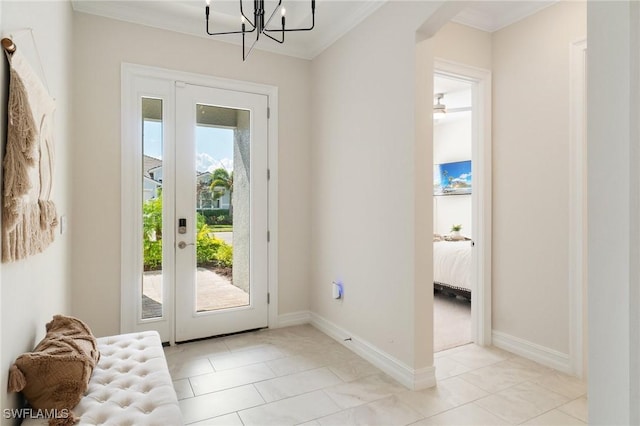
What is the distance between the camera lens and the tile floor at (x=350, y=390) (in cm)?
216

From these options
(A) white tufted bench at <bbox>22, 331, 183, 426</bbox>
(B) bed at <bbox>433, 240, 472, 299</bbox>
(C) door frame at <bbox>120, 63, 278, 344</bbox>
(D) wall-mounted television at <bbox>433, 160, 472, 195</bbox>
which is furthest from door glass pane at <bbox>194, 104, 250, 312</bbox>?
(D) wall-mounted television at <bbox>433, 160, 472, 195</bbox>

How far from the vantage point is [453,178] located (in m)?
7.16

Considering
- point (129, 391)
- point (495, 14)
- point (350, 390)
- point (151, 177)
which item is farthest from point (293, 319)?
point (495, 14)

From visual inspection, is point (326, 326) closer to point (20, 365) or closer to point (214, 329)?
point (214, 329)

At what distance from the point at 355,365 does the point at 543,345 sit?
148 centimetres

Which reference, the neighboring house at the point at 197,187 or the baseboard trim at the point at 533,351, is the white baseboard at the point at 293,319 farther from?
the baseboard trim at the point at 533,351

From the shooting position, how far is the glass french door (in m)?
3.33

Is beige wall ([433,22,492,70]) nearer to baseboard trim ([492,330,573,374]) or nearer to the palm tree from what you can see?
the palm tree

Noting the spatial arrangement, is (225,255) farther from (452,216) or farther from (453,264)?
(452,216)

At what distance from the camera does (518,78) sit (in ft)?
10.1

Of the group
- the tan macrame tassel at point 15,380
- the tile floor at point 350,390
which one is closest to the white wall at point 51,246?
the tan macrame tassel at point 15,380

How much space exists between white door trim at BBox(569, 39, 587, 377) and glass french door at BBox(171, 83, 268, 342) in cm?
260

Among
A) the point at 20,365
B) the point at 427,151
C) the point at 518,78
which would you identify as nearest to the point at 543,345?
the point at 427,151

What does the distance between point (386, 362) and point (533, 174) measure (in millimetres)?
1894
